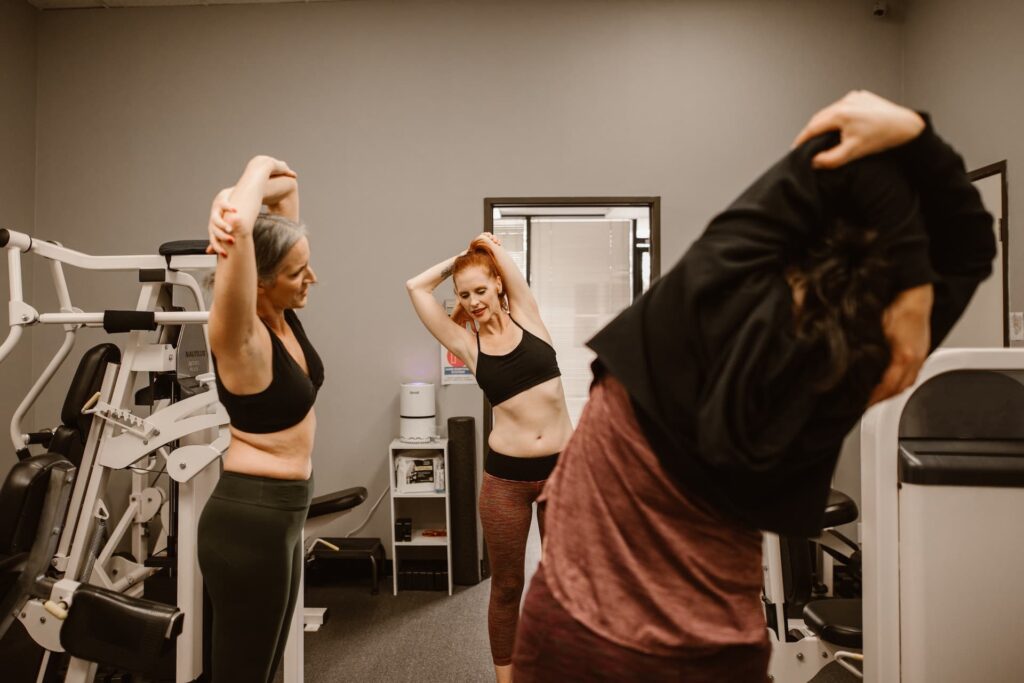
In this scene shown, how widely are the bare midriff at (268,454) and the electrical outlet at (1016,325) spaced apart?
10.3ft

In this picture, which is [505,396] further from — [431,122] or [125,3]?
[125,3]

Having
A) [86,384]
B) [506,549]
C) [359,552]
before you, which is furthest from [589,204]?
[86,384]

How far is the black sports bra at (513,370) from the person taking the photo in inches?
83.8

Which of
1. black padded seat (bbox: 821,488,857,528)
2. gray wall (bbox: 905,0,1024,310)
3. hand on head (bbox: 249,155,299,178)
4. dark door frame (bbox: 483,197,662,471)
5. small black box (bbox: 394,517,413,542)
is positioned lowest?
small black box (bbox: 394,517,413,542)

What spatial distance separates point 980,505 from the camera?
136cm

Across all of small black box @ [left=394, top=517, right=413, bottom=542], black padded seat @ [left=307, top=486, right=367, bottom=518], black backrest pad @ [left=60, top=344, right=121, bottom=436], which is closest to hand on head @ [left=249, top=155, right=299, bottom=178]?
black backrest pad @ [left=60, top=344, right=121, bottom=436]

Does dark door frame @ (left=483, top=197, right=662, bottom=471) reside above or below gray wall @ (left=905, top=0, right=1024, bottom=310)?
below

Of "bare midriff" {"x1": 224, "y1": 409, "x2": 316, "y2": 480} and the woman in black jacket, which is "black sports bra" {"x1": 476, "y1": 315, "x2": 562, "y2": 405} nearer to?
"bare midriff" {"x1": 224, "y1": 409, "x2": 316, "y2": 480}

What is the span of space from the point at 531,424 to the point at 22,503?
5.57ft

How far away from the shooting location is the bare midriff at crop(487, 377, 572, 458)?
6.82ft

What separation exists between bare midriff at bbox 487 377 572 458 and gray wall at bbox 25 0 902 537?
156cm

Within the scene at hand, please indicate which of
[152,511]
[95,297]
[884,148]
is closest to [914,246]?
[884,148]

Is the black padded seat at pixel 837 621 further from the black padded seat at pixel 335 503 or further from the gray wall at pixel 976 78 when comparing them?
the black padded seat at pixel 335 503

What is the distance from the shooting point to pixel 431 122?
369 centimetres
